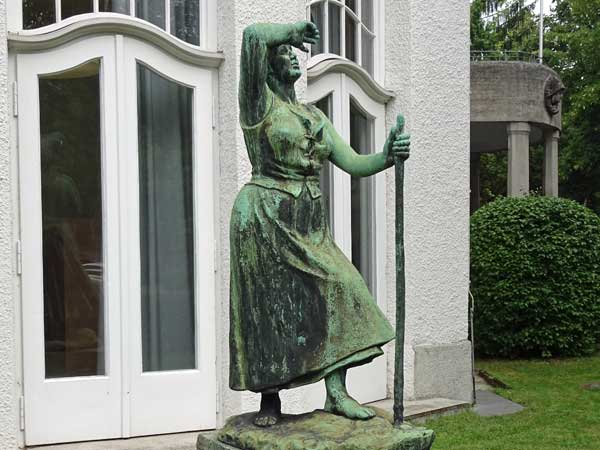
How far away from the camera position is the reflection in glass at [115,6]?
6.68 m

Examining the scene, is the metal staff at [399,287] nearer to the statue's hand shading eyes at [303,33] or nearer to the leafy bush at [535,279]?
the statue's hand shading eyes at [303,33]

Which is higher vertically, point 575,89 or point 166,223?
point 575,89

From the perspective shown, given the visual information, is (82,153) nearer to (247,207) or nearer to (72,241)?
(72,241)

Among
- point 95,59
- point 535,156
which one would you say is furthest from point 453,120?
point 535,156

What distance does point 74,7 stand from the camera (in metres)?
6.56

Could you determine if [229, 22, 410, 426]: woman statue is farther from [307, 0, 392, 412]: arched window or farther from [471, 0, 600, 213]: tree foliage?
[471, 0, 600, 213]: tree foliage

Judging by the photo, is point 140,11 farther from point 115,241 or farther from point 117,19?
point 115,241

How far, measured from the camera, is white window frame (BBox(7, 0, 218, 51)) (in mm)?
6316

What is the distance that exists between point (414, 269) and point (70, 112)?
10.7ft

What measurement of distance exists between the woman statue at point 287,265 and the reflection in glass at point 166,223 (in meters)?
3.16

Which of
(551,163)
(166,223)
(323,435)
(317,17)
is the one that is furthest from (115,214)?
(551,163)

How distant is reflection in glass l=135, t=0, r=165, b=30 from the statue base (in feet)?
13.0

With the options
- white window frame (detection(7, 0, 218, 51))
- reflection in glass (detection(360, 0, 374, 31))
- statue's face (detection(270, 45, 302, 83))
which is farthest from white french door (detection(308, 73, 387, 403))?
statue's face (detection(270, 45, 302, 83))

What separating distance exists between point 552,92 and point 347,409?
15.0 m
